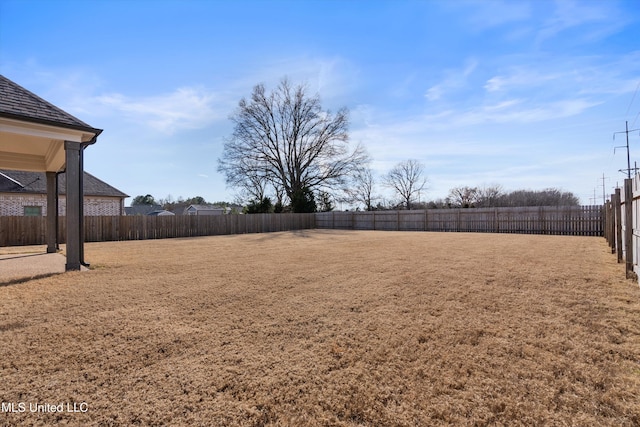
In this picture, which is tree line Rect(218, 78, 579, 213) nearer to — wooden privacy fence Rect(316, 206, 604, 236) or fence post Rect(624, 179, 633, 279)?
wooden privacy fence Rect(316, 206, 604, 236)

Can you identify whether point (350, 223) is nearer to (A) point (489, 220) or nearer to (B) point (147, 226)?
(A) point (489, 220)

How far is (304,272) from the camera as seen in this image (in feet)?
18.9

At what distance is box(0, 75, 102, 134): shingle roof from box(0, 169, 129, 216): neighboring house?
13290 mm

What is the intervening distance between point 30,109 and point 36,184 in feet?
51.3

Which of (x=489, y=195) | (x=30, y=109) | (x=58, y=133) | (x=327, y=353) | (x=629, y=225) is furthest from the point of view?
(x=489, y=195)

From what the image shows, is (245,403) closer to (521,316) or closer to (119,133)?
(521,316)

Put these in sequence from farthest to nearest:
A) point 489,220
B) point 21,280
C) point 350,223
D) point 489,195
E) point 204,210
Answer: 1. point 204,210
2. point 489,195
3. point 350,223
4. point 489,220
5. point 21,280

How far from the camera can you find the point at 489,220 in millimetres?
18125

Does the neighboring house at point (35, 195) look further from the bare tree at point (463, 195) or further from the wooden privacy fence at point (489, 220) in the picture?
the bare tree at point (463, 195)

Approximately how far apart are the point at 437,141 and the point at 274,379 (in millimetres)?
19871

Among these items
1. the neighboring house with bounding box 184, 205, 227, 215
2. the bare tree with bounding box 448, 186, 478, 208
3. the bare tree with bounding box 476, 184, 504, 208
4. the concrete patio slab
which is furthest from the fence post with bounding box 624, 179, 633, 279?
the neighboring house with bounding box 184, 205, 227, 215

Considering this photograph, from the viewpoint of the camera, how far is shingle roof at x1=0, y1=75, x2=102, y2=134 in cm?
529

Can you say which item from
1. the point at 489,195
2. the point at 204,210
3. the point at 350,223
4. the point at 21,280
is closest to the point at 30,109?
the point at 21,280

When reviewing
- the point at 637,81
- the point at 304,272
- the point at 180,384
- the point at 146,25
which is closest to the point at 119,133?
the point at 146,25
